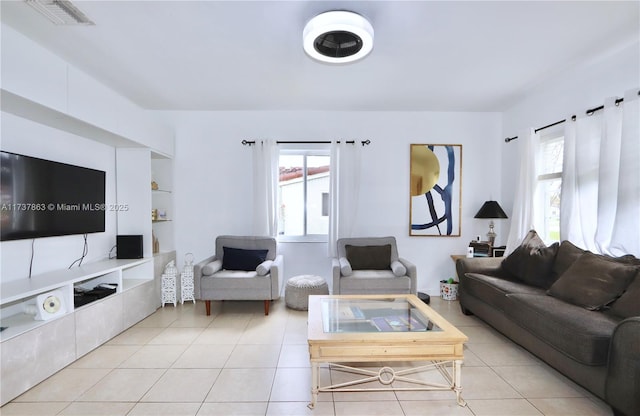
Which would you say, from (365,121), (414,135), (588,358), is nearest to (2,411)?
(588,358)

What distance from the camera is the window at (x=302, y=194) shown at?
428cm

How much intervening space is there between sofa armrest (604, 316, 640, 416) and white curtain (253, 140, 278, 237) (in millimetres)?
3294

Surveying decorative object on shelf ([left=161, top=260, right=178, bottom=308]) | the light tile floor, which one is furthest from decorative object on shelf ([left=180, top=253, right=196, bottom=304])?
the light tile floor

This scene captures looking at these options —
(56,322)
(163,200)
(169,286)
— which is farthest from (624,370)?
(163,200)

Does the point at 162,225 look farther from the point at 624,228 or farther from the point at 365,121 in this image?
the point at 624,228

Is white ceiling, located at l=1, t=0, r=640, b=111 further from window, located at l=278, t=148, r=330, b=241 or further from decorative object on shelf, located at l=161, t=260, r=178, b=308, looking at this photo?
decorative object on shelf, located at l=161, t=260, r=178, b=308

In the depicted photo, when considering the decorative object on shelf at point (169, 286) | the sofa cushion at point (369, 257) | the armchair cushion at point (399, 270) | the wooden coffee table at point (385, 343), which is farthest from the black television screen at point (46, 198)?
the armchair cushion at point (399, 270)

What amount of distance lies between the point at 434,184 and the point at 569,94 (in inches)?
66.0

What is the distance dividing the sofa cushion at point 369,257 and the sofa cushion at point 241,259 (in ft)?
3.62

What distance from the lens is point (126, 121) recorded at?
10.0 ft

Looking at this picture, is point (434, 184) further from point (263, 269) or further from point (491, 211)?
point (263, 269)

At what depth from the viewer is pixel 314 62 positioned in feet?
8.87

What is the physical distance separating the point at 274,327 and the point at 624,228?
3.11 m

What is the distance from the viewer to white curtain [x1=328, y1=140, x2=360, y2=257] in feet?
13.2
